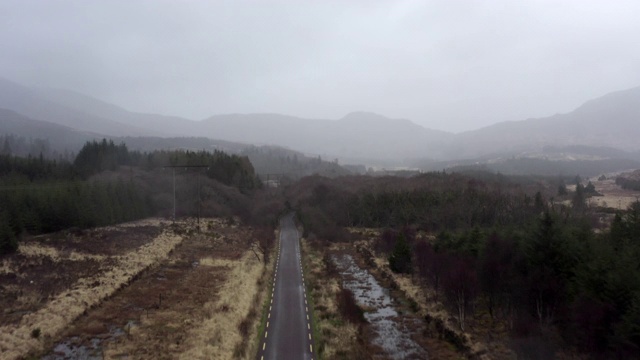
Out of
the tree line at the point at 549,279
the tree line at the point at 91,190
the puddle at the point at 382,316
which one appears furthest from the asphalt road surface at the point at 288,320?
the tree line at the point at 91,190

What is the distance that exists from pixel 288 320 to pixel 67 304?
646 inches

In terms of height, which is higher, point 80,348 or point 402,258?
point 402,258

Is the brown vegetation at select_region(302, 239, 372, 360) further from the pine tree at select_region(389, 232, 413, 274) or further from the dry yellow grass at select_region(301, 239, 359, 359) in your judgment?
the pine tree at select_region(389, 232, 413, 274)

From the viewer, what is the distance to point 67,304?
113ft

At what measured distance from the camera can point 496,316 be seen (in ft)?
113

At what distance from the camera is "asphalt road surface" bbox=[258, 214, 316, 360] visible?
26438mm

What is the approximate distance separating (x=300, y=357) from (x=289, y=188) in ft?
431

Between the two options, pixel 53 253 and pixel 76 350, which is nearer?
pixel 76 350

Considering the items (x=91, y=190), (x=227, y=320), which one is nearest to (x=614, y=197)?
(x=227, y=320)

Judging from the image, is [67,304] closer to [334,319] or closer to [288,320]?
[288,320]

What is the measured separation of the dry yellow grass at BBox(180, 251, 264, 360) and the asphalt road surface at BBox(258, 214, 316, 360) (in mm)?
1248

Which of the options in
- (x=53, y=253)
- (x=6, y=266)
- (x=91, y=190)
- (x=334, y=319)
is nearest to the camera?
(x=334, y=319)

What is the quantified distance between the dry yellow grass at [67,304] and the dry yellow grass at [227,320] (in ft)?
28.3

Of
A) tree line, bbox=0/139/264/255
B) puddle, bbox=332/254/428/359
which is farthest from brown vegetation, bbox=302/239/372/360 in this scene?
tree line, bbox=0/139/264/255
